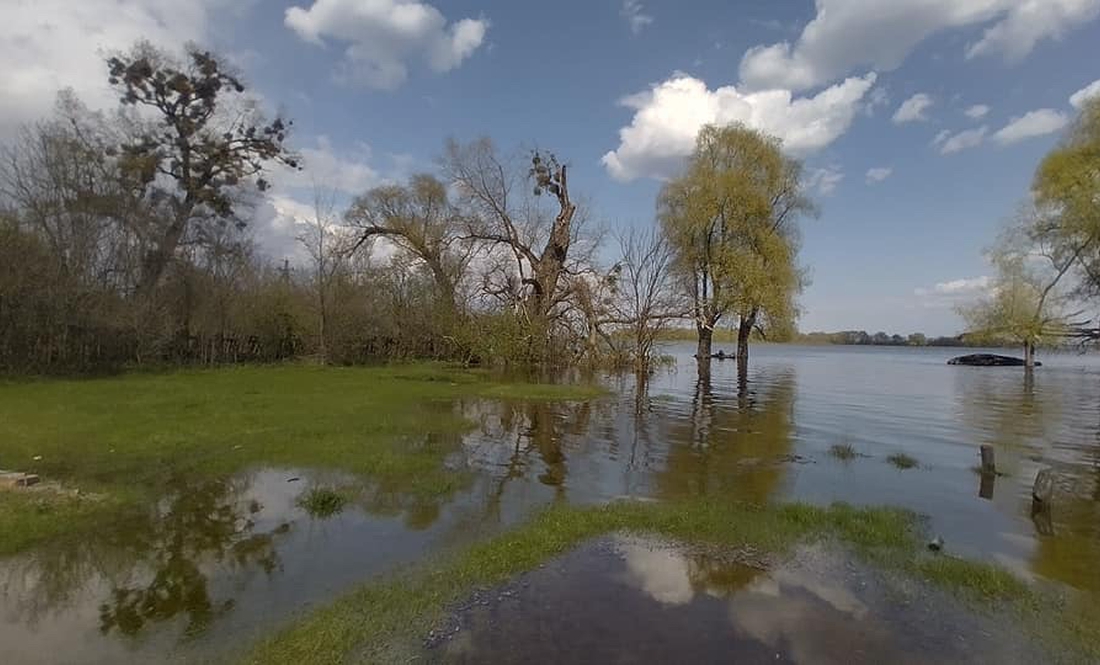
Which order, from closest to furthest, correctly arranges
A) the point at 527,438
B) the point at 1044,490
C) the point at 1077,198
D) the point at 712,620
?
the point at 712,620 → the point at 1044,490 → the point at 527,438 → the point at 1077,198

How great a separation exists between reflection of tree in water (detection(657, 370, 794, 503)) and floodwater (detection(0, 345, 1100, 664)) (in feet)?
0.22

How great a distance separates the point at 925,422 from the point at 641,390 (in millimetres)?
10554

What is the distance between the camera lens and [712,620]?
5.55 metres

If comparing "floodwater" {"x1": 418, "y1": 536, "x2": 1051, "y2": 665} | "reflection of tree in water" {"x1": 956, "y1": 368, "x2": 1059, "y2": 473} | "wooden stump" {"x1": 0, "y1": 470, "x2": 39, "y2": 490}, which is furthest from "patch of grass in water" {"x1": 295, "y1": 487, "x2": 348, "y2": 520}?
"reflection of tree in water" {"x1": 956, "y1": 368, "x2": 1059, "y2": 473}

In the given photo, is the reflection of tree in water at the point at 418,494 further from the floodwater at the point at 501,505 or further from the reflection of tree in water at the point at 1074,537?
the reflection of tree in water at the point at 1074,537

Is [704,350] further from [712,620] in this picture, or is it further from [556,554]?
[712,620]

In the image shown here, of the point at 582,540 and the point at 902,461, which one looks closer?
the point at 582,540

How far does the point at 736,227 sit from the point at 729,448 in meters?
26.5

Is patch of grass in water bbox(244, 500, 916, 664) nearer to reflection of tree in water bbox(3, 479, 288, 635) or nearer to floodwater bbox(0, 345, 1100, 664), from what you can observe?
floodwater bbox(0, 345, 1100, 664)

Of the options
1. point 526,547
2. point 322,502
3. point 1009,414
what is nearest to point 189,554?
point 322,502

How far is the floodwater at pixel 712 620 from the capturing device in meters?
4.98

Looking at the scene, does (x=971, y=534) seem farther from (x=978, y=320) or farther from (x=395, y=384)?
(x=978, y=320)

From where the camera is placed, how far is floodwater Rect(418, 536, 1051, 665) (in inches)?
196

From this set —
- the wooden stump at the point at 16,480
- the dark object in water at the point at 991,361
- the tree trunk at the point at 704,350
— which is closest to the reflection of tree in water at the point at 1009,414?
the tree trunk at the point at 704,350
